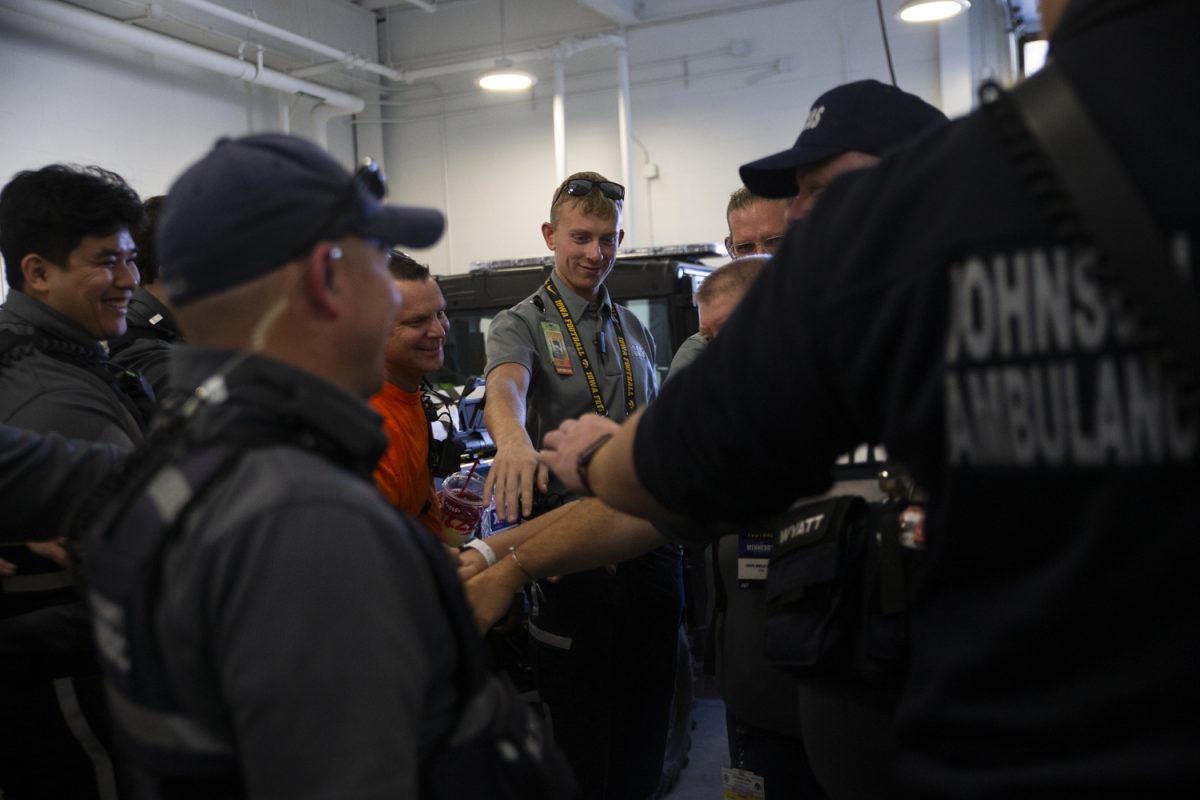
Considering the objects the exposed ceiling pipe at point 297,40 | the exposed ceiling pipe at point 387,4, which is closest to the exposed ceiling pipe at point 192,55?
the exposed ceiling pipe at point 297,40

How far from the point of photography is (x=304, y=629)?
88cm

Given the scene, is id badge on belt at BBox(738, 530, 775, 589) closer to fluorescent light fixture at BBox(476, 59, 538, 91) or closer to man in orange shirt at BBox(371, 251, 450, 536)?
man in orange shirt at BBox(371, 251, 450, 536)

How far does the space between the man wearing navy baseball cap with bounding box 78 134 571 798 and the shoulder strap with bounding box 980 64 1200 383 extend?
672 mm

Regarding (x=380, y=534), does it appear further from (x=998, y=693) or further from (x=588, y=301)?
(x=588, y=301)

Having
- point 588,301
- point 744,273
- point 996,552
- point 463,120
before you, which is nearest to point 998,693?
point 996,552

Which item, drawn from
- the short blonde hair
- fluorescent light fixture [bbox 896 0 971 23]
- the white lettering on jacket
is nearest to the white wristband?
the short blonde hair

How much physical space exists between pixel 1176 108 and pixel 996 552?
407 millimetres

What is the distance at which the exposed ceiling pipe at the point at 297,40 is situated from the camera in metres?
8.18

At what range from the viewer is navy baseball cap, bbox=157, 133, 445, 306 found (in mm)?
1042

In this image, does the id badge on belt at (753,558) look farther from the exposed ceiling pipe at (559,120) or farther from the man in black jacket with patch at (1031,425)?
the exposed ceiling pipe at (559,120)

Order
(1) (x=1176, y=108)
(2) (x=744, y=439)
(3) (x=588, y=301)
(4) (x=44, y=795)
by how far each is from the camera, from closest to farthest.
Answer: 1. (1) (x=1176, y=108)
2. (2) (x=744, y=439)
3. (4) (x=44, y=795)
4. (3) (x=588, y=301)

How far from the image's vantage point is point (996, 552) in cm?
90

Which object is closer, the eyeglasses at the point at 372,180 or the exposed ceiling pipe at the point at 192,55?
the eyeglasses at the point at 372,180

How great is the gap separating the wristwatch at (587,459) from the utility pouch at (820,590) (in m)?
0.44
